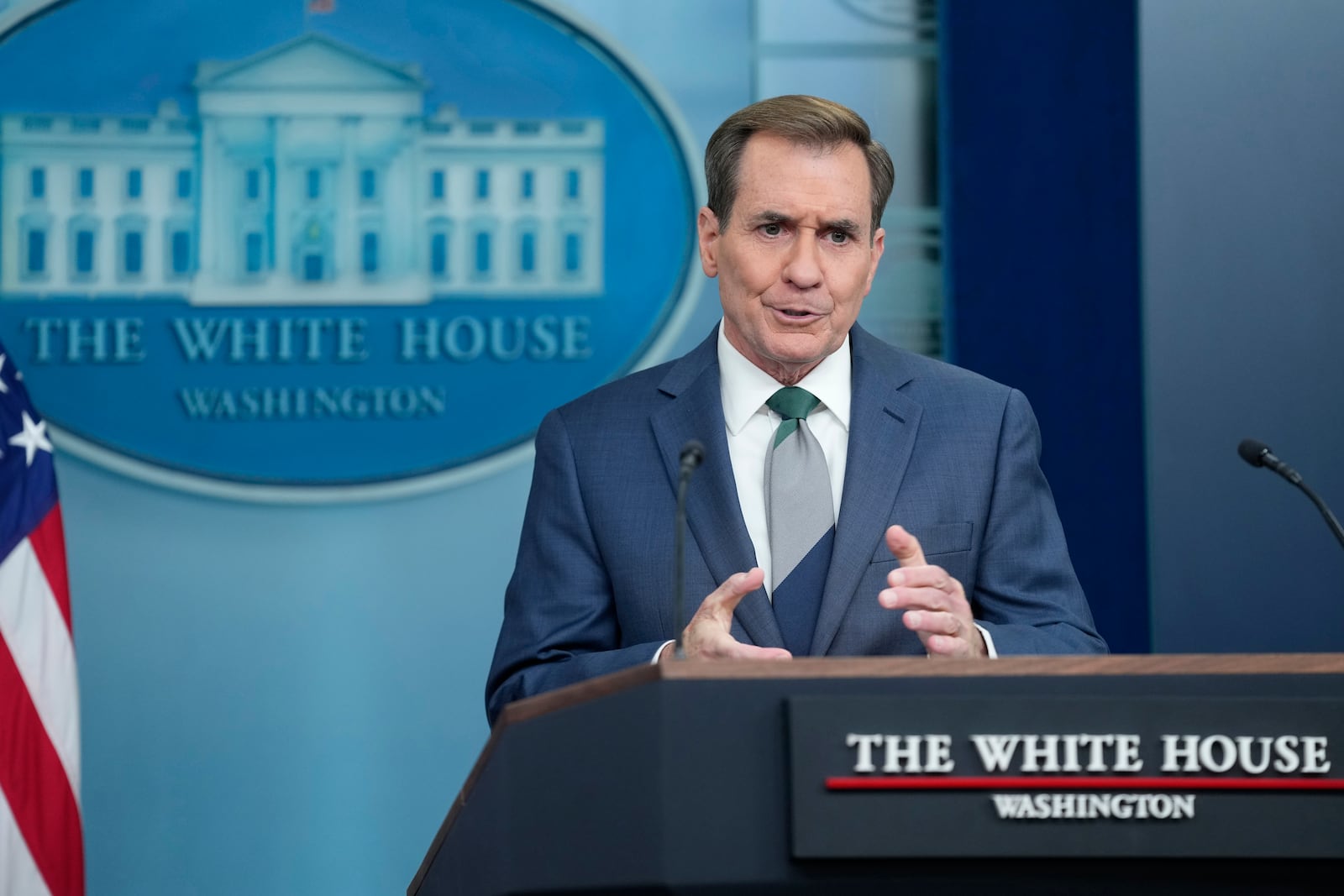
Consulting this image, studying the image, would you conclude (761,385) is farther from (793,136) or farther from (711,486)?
(793,136)

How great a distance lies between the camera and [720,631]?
145 cm

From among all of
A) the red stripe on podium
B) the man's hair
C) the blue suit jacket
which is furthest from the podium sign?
the man's hair

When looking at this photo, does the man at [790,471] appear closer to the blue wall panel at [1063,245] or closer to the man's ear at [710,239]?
the man's ear at [710,239]

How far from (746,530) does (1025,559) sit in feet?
1.11

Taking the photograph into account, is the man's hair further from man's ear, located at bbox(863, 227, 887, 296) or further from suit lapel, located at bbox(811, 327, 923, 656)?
suit lapel, located at bbox(811, 327, 923, 656)

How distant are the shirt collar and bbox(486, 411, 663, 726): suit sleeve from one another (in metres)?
0.22

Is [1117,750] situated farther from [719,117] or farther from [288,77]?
[288,77]

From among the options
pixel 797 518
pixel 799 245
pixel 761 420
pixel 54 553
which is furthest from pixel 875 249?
pixel 54 553

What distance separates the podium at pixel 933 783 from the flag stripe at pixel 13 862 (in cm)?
167

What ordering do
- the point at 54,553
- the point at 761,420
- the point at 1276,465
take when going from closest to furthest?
the point at 1276,465 < the point at 761,420 < the point at 54,553

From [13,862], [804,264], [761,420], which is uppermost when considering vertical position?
[804,264]

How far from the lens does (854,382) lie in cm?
195

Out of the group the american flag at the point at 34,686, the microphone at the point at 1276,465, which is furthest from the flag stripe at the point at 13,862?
the microphone at the point at 1276,465

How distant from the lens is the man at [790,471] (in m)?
1.80
